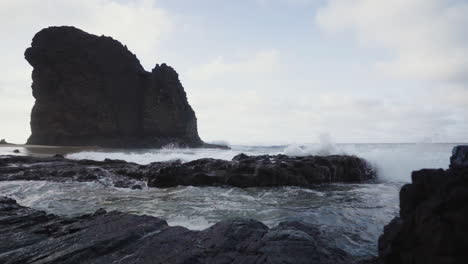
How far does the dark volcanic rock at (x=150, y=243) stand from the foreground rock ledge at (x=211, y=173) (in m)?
6.70

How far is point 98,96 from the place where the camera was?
53562mm

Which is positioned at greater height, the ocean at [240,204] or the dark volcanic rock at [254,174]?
the dark volcanic rock at [254,174]

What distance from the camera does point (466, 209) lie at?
250cm

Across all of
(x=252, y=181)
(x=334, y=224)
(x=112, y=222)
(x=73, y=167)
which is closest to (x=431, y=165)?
(x=252, y=181)

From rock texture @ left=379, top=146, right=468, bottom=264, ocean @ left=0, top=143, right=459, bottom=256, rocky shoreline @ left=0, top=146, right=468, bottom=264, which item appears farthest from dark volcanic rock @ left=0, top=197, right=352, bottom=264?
ocean @ left=0, top=143, right=459, bottom=256

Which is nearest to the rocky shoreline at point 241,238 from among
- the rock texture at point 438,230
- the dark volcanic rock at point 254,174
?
the rock texture at point 438,230

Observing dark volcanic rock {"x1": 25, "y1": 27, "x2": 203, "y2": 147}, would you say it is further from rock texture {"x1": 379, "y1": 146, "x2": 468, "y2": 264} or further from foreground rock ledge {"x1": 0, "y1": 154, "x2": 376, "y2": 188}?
rock texture {"x1": 379, "y1": 146, "x2": 468, "y2": 264}

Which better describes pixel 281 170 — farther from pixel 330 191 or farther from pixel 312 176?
pixel 330 191

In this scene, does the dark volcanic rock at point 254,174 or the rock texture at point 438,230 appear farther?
the dark volcanic rock at point 254,174

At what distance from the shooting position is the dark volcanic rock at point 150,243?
3623 millimetres

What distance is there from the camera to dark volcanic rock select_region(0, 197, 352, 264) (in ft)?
11.9

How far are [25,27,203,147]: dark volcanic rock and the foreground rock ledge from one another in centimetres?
3872

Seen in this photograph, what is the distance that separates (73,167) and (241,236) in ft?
42.0

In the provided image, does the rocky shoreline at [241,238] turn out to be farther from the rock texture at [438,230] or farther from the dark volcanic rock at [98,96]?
the dark volcanic rock at [98,96]
